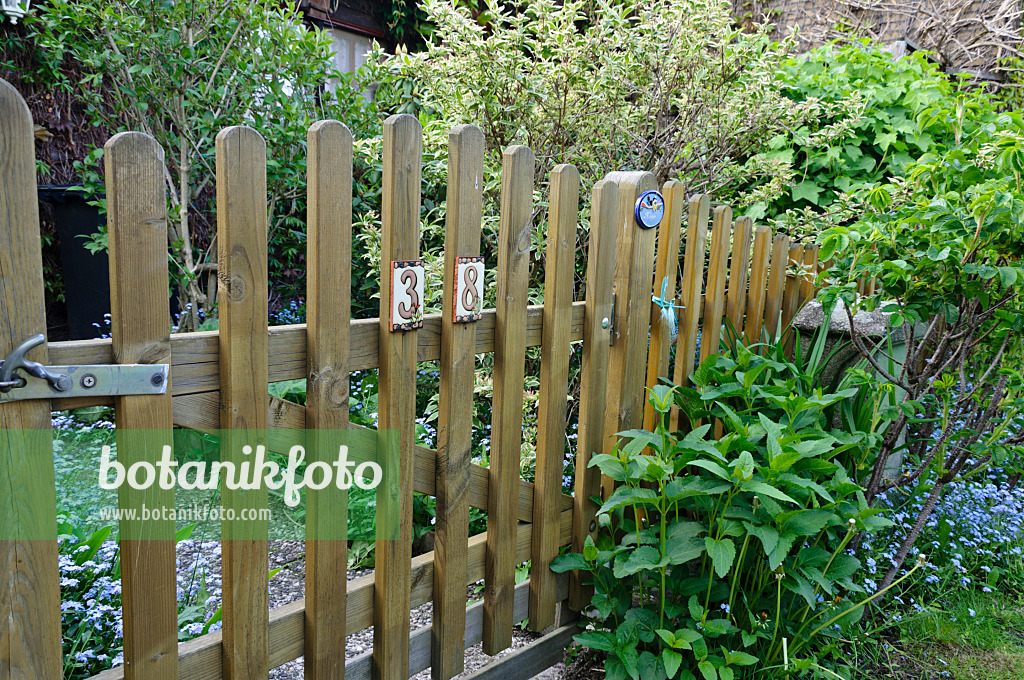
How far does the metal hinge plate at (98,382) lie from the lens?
1.27 metres

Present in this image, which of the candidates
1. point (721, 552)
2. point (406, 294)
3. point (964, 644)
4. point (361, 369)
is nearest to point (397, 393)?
point (361, 369)

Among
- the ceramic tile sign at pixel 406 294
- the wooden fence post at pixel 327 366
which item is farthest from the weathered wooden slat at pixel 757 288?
the wooden fence post at pixel 327 366

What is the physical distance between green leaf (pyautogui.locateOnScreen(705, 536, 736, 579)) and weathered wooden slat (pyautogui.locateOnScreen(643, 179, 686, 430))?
0.66 metres

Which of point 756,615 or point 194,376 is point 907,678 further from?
point 194,376

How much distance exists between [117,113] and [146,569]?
3823mm

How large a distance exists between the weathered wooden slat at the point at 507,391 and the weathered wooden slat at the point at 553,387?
12 centimetres

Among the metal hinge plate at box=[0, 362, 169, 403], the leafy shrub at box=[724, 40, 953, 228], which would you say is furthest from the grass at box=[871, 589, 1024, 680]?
the metal hinge plate at box=[0, 362, 169, 403]

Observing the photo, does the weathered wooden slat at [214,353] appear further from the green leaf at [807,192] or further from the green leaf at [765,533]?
the green leaf at [807,192]

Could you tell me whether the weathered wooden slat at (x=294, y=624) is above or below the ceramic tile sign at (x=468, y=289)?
below

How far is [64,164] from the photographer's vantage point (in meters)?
5.03

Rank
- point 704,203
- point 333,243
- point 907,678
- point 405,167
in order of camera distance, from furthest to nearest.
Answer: point 704,203, point 907,678, point 405,167, point 333,243

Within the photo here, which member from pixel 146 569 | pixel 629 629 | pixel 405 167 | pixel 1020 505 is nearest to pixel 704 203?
pixel 405 167

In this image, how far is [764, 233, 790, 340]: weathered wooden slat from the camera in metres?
3.09

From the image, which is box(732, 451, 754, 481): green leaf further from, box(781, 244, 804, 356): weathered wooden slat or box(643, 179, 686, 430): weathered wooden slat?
box(781, 244, 804, 356): weathered wooden slat
